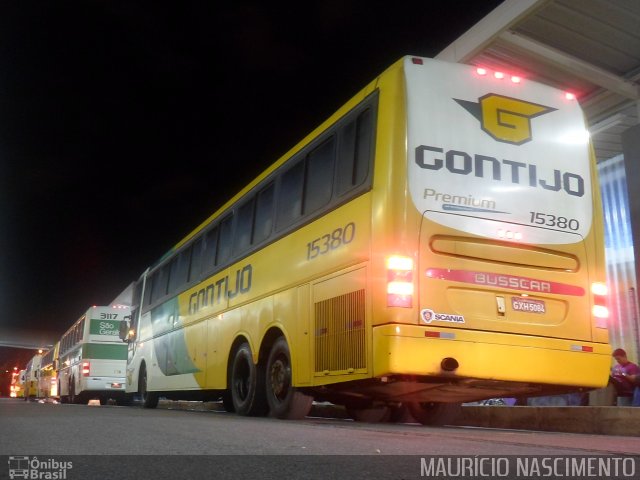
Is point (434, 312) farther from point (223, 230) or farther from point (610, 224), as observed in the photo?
point (610, 224)

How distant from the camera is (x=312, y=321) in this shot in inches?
285

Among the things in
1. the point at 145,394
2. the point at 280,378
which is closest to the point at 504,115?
the point at 280,378

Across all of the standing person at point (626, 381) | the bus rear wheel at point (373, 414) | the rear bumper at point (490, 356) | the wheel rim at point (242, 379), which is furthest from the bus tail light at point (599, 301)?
the wheel rim at point (242, 379)

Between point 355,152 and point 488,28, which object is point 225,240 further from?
point 488,28

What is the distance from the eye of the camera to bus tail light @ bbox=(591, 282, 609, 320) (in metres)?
6.86

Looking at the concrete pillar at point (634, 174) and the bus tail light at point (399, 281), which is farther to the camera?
the concrete pillar at point (634, 174)

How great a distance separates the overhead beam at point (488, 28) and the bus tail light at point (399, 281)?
195 inches

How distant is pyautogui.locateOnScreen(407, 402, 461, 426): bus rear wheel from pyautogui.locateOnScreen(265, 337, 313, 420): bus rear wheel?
1605 mm

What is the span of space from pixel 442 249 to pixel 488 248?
48cm

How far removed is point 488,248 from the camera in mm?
6438

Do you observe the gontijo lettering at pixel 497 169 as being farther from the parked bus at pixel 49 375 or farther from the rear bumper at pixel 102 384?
the parked bus at pixel 49 375

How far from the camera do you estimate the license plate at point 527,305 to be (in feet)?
21.1

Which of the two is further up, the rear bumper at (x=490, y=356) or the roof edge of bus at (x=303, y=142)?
the roof edge of bus at (x=303, y=142)

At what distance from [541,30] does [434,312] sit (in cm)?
571
